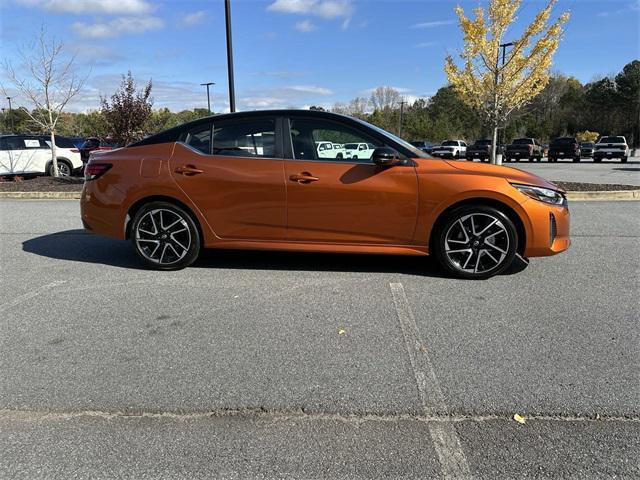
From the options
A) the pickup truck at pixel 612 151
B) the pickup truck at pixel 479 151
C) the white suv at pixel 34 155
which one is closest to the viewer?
the white suv at pixel 34 155

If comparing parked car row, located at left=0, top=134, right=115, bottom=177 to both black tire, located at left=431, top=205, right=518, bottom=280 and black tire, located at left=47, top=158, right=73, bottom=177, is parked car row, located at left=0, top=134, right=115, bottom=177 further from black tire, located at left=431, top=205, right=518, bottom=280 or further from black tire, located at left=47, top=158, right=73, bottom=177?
black tire, located at left=431, top=205, right=518, bottom=280

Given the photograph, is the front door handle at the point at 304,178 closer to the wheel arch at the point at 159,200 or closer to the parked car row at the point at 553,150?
the wheel arch at the point at 159,200

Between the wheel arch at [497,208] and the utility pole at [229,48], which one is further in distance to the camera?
the utility pole at [229,48]

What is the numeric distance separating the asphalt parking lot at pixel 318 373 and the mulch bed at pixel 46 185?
8.52 meters

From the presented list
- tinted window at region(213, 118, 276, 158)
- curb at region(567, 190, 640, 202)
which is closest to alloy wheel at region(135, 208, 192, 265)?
tinted window at region(213, 118, 276, 158)

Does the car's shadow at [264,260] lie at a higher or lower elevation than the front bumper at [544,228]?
lower

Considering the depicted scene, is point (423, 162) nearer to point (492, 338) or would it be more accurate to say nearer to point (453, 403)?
point (492, 338)

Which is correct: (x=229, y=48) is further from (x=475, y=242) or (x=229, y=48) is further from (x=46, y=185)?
(x=475, y=242)

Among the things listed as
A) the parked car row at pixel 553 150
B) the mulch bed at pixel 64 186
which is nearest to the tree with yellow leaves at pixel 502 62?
the mulch bed at pixel 64 186

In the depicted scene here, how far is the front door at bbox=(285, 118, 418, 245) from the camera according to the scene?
191 inches

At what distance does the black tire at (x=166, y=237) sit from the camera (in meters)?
5.25

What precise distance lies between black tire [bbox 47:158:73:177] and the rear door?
44.0 feet

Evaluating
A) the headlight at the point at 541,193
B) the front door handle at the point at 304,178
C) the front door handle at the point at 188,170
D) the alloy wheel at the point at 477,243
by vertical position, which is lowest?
the alloy wheel at the point at 477,243

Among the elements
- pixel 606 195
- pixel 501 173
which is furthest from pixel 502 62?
pixel 501 173
